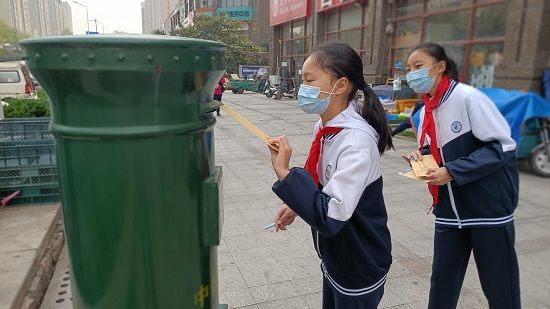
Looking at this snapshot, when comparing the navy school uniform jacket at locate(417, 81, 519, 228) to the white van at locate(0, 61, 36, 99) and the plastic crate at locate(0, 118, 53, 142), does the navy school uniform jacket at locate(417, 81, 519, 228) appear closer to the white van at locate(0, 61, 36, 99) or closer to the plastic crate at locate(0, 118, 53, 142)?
the plastic crate at locate(0, 118, 53, 142)

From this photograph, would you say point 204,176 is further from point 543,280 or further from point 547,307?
point 543,280

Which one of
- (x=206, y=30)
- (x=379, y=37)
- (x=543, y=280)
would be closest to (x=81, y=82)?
(x=543, y=280)

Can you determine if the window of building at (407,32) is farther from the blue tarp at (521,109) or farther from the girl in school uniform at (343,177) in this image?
the girl in school uniform at (343,177)

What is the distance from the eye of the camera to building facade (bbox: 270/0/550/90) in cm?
745

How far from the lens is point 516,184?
1953 mm

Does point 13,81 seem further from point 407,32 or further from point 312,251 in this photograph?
point 312,251

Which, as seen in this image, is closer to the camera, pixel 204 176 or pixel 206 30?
pixel 204 176

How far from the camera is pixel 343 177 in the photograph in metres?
1.28

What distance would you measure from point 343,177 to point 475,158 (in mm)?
853

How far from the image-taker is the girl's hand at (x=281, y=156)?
132cm

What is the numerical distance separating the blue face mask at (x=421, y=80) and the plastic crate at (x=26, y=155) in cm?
308

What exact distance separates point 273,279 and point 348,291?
1.48m

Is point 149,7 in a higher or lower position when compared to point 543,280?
higher

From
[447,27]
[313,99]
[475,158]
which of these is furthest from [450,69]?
[447,27]
